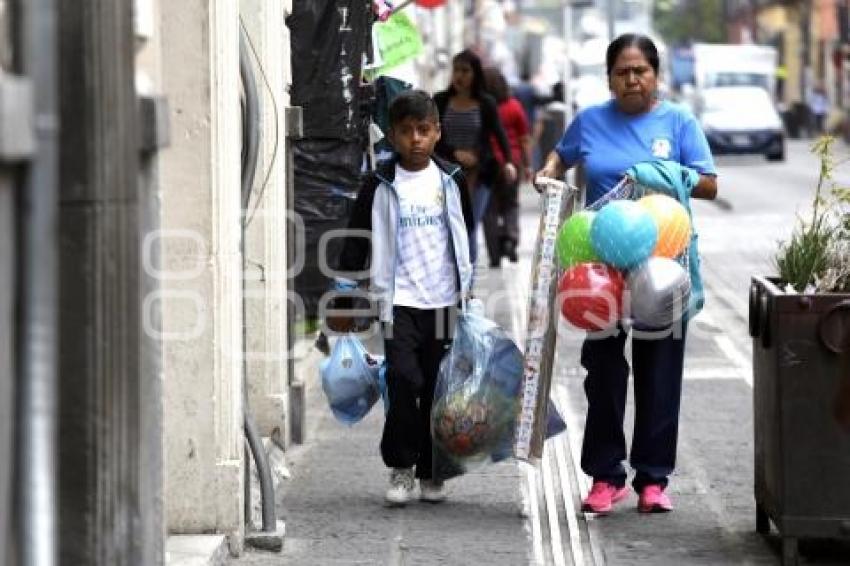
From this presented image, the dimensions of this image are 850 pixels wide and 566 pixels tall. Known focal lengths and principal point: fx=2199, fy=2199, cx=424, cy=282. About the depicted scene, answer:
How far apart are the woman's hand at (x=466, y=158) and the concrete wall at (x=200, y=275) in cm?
722

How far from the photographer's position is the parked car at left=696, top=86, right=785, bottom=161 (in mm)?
51719

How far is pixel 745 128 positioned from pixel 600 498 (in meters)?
43.6

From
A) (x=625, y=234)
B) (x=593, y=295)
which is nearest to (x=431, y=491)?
(x=593, y=295)

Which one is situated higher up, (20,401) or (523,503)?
(20,401)

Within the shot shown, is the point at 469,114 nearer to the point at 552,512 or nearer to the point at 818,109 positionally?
the point at 552,512

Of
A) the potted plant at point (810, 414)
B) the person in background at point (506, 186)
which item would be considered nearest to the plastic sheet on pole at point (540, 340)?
the potted plant at point (810, 414)

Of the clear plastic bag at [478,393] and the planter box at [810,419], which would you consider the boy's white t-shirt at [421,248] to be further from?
the planter box at [810,419]

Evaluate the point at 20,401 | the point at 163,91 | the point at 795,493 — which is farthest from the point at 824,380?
the point at 20,401

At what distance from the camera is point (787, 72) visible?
9900cm

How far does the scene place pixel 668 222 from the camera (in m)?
8.33

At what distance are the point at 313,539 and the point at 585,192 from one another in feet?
6.00

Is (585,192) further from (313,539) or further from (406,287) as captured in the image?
(313,539)

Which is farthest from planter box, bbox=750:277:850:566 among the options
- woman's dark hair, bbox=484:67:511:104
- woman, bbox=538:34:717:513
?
woman's dark hair, bbox=484:67:511:104

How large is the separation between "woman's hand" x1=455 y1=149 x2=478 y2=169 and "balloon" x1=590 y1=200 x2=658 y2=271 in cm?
689
